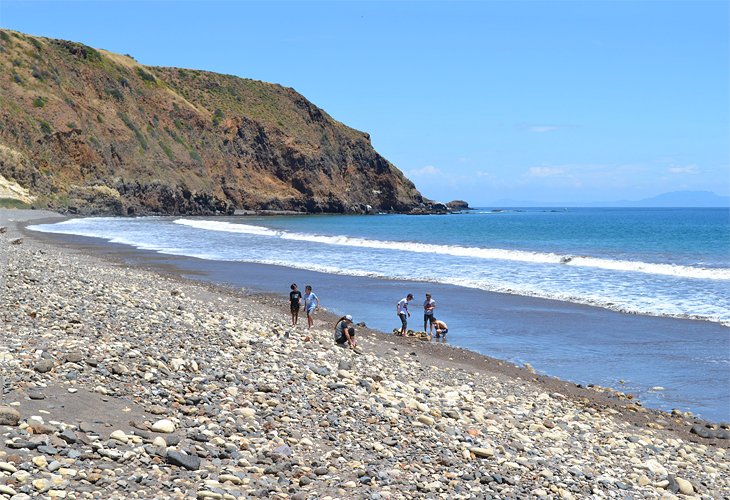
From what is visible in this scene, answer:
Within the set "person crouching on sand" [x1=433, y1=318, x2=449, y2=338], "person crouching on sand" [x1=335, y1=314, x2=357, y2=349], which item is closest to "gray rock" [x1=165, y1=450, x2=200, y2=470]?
"person crouching on sand" [x1=335, y1=314, x2=357, y2=349]

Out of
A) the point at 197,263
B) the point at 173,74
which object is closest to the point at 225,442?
the point at 197,263

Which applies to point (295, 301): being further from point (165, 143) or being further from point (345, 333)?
point (165, 143)

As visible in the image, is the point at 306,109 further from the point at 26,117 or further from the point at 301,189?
the point at 26,117

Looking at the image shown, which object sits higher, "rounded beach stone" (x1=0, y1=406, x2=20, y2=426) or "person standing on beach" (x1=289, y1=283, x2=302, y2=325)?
"rounded beach stone" (x1=0, y1=406, x2=20, y2=426)

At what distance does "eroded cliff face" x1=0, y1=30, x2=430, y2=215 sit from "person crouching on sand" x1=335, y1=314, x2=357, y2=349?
72.7 metres

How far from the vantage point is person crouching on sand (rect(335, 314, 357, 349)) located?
14.6 m

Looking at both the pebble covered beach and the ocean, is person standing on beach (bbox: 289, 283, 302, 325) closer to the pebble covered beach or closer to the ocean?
the ocean

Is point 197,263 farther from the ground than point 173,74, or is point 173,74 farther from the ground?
point 173,74

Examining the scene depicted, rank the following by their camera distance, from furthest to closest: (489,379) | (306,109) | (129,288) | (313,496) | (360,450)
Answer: (306,109)
(129,288)
(489,379)
(360,450)
(313,496)

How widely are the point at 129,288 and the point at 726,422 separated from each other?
14196mm

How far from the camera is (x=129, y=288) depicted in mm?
18594

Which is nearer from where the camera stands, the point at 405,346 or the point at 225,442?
the point at 225,442

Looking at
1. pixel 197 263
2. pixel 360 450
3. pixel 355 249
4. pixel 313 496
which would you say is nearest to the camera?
pixel 313 496

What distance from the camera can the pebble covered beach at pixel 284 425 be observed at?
675 centimetres
